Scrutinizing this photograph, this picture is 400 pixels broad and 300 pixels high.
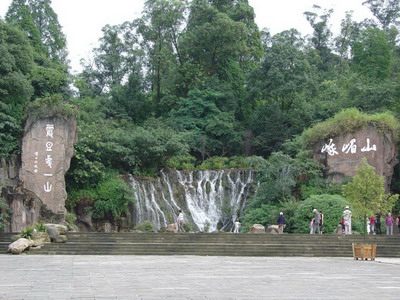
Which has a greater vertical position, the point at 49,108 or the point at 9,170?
the point at 49,108

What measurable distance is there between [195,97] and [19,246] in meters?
21.2

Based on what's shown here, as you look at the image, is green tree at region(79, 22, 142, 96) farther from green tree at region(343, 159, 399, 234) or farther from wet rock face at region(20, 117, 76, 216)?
green tree at region(343, 159, 399, 234)

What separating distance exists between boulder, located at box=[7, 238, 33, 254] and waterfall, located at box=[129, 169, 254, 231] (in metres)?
10.8

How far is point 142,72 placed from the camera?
44.6 m

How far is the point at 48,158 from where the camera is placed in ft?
88.8

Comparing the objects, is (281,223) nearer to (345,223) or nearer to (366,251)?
(345,223)

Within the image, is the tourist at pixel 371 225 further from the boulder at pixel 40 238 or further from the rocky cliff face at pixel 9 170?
the rocky cliff face at pixel 9 170

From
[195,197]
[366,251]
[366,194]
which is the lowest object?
[366,251]

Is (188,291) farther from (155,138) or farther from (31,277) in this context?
(155,138)

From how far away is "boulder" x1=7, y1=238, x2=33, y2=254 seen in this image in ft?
62.0

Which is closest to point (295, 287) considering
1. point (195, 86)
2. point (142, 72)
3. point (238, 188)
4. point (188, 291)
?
point (188, 291)

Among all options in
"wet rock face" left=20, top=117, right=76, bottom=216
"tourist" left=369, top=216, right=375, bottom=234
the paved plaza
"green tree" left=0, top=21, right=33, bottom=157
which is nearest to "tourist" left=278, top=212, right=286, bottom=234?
"tourist" left=369, top=216, right=375, bottom=234

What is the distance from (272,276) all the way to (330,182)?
1855cm

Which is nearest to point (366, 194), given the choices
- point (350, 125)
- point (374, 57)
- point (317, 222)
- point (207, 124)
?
point (317, 222)
